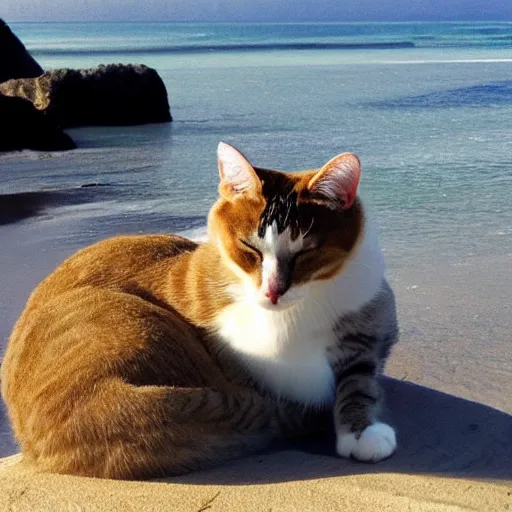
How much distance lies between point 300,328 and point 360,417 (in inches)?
15.5

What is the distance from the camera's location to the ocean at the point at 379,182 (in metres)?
4.74

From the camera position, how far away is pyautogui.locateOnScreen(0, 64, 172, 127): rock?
47.3ft

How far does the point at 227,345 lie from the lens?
3217 mm

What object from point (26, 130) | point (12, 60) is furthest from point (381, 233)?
point (12, 60)

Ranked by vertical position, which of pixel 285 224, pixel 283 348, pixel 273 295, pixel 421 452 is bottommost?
pixel 421 452

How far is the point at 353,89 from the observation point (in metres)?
18.0

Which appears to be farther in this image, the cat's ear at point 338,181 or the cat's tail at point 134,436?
the cat's ear at point 338,181

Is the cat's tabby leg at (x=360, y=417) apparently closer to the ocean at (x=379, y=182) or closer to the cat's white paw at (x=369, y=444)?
the cat's white paw at (x=369, y=444)

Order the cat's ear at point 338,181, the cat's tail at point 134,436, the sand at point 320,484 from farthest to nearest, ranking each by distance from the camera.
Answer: the cat's ear at point 338,181 < the cat's tail at point 134,436 < the sand at point 320,484

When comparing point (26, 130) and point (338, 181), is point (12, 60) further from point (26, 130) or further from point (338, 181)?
point (338, 181)

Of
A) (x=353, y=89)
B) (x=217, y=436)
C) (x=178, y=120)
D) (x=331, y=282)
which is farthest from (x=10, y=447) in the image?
(x=353, y=89)

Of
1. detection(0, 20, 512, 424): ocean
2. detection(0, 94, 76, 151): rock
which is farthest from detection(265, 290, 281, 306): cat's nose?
detection(0, 94, 76, 151): rock

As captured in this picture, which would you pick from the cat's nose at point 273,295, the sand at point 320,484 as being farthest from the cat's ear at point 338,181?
the sand at point 320,484

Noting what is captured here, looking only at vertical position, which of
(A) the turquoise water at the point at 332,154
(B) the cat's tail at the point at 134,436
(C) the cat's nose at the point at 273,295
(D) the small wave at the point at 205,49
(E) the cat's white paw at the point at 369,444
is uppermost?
(C) the cat's nose at the point at 273,295
